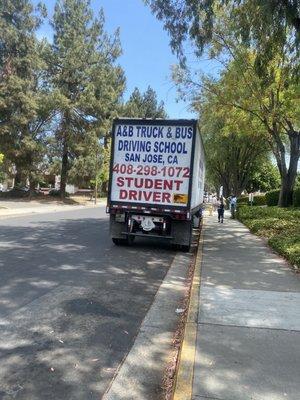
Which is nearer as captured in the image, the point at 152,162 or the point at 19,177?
the point at 152,162

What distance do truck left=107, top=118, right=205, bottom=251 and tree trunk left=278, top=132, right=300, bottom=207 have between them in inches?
489

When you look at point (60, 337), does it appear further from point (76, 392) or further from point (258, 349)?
point (258, 349)

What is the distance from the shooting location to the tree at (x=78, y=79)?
1903 inches

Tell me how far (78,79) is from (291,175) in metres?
29.1

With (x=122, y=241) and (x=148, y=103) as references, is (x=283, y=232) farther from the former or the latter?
(x=148, y=103)

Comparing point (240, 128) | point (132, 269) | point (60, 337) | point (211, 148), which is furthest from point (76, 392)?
point (211, 148)

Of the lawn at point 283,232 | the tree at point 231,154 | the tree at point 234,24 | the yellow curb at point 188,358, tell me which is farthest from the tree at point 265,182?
the yellow curb at point 188,358

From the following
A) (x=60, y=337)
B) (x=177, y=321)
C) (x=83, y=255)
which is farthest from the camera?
(x=83, y=255)

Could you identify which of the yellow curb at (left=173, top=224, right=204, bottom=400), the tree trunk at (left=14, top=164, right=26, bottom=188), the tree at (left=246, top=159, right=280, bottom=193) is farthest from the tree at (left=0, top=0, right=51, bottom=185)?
the yellow curb at (left=173, top=224, right=204, bottom=400)

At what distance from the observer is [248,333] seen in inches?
228

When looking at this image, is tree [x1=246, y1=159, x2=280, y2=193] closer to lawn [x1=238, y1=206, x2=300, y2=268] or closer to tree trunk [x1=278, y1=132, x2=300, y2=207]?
tree trunk [x1=278, y1=132, x2=300, y2=207]

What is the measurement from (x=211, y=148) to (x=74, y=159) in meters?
14.7

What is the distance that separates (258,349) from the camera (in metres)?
5.20

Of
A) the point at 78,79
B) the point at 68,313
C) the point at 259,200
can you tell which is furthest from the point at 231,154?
the point at 68,313
